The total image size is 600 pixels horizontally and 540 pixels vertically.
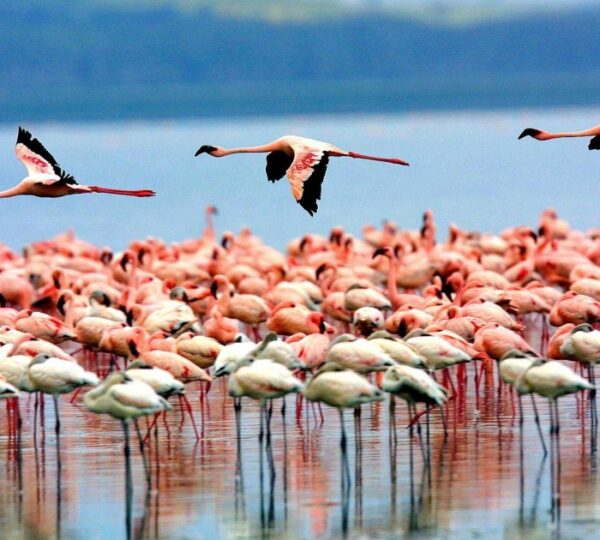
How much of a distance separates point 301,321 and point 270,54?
159 metres

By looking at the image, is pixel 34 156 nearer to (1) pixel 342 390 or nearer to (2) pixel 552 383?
(1) pixel 342 390

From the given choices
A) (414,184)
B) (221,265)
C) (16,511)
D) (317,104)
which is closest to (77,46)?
(317,104)

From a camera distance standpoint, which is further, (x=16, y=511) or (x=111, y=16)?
(x=111, y=16)

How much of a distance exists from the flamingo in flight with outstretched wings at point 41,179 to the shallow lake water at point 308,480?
258cm

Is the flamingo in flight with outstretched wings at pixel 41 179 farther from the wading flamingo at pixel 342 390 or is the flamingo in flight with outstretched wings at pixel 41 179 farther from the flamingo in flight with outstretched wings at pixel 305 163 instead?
the wading flamingo at pixel 342 390

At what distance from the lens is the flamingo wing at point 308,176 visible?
42.3 ft

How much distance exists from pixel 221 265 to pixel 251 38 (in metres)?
156

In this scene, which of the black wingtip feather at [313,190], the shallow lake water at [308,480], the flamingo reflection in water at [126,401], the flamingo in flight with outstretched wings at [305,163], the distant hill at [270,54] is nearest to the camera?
the shallow lake water at [308,480]

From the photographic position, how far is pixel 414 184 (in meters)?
56.3

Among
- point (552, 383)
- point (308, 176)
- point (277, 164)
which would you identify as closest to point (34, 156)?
point (277, 164)

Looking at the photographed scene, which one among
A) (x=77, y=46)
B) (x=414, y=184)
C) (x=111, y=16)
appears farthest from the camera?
(x=111, y=16)

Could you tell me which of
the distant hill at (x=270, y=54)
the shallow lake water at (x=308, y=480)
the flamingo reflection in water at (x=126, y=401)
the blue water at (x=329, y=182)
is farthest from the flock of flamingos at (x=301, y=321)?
the distant hill at (x=270, y=54)

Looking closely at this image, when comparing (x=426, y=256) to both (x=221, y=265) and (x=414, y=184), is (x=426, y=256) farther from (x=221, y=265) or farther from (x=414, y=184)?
(x=414, y=184)

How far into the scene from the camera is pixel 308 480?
1014 cm
